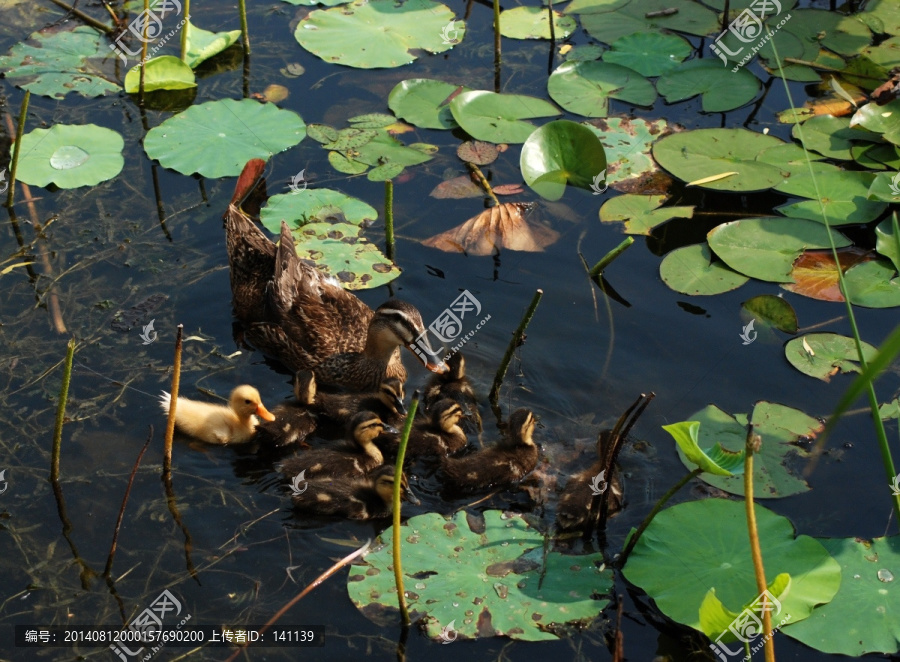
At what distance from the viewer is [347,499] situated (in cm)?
520

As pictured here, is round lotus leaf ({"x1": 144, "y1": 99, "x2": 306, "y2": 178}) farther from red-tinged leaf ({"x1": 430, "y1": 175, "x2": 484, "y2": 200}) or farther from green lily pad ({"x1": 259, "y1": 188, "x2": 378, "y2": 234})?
red-tinged leaf ({"x1": 430, "y1": 175, "x2": 484, "y2": 200})

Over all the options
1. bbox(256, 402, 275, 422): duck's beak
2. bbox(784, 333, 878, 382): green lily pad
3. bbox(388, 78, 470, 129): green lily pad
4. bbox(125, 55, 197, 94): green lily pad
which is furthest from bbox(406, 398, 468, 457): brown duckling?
bbox(125, 55, 197, 94): green lily pad

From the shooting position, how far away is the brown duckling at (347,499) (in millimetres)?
5195

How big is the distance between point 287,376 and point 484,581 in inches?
92.8

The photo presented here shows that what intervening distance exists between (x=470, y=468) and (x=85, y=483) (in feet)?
7.05

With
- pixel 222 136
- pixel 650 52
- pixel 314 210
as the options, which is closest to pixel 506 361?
pixel 314 210

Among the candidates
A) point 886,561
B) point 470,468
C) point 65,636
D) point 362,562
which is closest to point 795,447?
point 886,561

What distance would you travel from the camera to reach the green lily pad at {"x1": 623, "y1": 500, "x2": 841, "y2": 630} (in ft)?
14.8

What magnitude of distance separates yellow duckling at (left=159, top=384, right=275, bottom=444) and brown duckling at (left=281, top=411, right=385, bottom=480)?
0.36 meters

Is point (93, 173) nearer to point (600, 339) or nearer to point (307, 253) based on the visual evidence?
point (307, 253)

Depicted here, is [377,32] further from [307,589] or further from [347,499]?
[307,589]

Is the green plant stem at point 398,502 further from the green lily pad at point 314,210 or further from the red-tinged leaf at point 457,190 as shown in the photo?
the red-tinged leaf at point 457,190

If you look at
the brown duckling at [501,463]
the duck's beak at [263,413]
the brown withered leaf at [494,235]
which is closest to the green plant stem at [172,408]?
the duck's beak at [263,413]

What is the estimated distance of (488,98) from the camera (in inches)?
318
